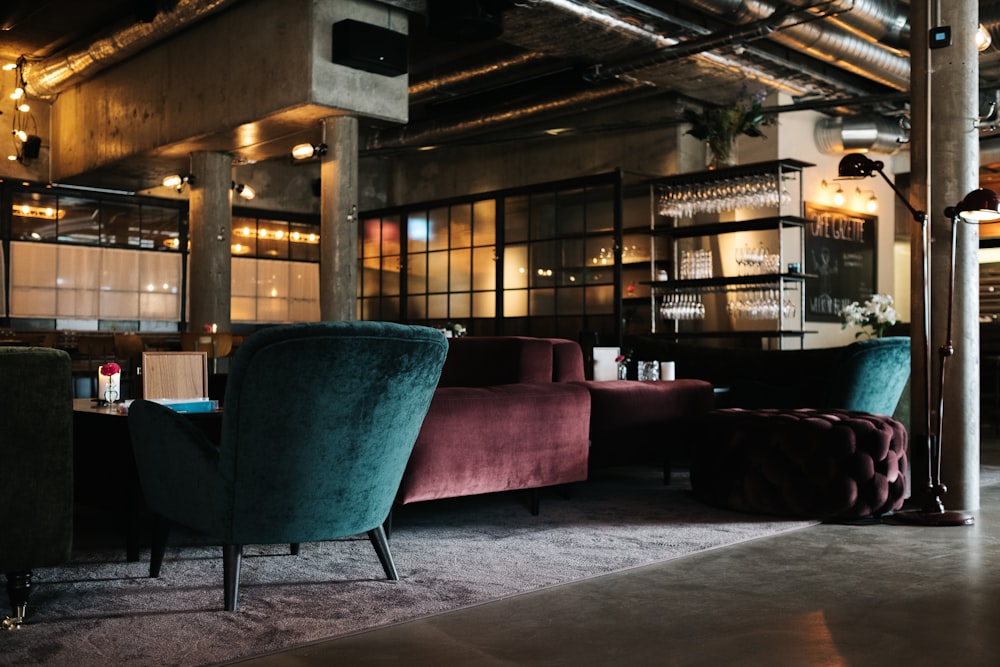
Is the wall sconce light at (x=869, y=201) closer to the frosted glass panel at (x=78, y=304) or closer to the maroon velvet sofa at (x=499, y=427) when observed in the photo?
the maroon velvet sofa at (x=499, y=427)

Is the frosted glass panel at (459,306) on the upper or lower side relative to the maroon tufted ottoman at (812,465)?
upper

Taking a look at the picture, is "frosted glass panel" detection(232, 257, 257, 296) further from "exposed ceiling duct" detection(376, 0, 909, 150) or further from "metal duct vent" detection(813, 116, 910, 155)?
"metal duct vent" detection(813, 116, 910, 155)

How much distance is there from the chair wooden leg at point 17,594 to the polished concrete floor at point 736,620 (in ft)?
2.41

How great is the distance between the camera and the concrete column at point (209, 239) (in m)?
9.79

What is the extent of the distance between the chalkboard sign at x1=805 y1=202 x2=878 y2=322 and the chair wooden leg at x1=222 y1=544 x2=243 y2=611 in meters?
8.12

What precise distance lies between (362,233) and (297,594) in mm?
10742

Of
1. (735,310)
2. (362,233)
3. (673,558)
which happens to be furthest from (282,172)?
(673,558)

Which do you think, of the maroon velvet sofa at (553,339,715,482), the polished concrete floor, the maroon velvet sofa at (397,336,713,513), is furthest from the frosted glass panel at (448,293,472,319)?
the polished concrete floor

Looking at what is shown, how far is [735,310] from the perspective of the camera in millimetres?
8500

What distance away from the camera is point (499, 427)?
13.7 ft

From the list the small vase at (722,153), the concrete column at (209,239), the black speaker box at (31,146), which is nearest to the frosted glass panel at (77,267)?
the black speaker box at (31,146)

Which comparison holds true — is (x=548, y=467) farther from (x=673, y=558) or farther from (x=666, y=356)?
(x=666, y=356)

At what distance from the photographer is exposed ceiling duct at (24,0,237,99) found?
26.6 feet

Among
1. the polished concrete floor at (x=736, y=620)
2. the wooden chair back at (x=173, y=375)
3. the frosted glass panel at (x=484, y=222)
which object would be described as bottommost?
the polished concrete floor at (x=736, y=620)
